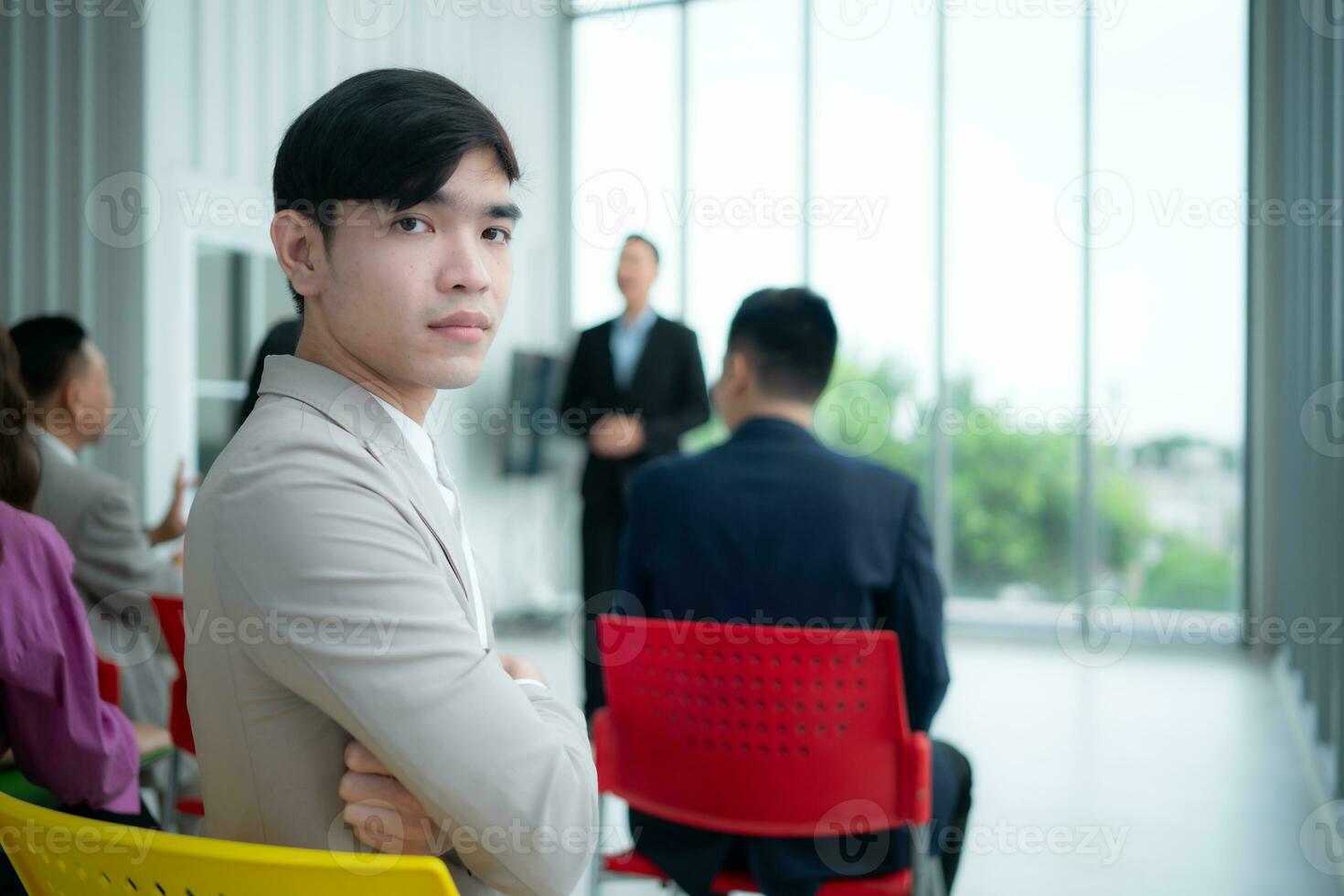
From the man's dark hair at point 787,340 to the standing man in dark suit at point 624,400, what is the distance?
1677mm

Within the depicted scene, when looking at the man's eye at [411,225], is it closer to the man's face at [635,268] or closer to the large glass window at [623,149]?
the man's face at [635,268]

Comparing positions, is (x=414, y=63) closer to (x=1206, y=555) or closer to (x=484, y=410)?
(x=484, y=410)

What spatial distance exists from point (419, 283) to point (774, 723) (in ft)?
2.84

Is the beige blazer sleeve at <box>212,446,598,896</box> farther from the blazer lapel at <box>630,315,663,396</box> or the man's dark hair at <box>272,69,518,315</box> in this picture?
the blazer lapel at <box>630,315,663,396</box>

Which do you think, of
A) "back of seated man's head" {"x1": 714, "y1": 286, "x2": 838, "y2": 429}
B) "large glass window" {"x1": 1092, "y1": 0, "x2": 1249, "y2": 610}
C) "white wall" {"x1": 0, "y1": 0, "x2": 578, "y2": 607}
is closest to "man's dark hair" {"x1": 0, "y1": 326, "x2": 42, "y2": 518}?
"back of seated man's head" {"x1": 714, "y1": 286, "x2": 838, "y2": 429}

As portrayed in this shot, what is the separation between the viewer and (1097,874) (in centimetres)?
261

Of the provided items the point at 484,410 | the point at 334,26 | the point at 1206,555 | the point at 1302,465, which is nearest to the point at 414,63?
the point at 334,26

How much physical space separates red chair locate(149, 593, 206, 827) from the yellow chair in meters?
0.93

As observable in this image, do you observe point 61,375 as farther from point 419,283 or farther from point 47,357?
point 419,283

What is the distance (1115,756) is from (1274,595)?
2.40 metres

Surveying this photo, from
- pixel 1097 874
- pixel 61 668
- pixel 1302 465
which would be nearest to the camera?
pixel 61 668

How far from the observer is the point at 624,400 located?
4020 mm

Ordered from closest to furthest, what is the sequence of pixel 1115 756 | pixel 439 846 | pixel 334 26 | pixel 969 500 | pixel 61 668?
1. pixel 439 846
2. pixel 61 668
3. pixel 1115 756
4. pixel 334 26
5. pixel 969 500

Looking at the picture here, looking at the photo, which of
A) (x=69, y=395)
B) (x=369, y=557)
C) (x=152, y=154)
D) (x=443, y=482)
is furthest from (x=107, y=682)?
(x=152, y=154)
